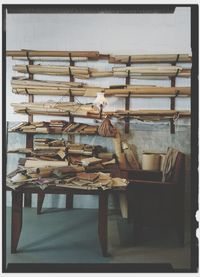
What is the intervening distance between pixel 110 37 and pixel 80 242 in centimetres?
193

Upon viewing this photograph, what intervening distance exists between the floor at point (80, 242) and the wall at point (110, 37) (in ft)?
2.00

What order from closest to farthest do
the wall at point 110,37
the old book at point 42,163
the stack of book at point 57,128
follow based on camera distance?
the wall at point 110,37
the old book at point 42,163
the stack of book at point 57,128

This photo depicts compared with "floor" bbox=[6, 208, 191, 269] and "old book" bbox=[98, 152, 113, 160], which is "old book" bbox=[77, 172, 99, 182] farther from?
"floor" bbox=[6, 208, 191, 269]

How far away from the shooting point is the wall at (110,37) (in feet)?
10.4

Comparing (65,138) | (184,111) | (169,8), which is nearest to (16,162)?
(65,138)

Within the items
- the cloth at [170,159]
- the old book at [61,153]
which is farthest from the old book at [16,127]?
the cloth at [170,159]

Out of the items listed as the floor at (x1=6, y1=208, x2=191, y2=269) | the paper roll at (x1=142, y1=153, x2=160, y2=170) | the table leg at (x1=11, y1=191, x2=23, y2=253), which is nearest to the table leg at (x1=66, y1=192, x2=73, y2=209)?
the floor at (x1=6, y1=208, x2=191, y2=269)

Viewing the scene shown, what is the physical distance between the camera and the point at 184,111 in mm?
3334

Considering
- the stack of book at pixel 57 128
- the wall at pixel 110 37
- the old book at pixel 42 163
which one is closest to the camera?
the wall at pixel 110 37

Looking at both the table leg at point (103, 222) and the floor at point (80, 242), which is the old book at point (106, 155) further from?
the floor at point (80, 242)

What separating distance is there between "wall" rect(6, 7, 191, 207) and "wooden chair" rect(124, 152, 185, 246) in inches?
6.5

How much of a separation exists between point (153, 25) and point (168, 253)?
210 cm

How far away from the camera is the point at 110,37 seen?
3238 mm

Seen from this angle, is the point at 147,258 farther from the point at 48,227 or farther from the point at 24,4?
the point at 24,4
